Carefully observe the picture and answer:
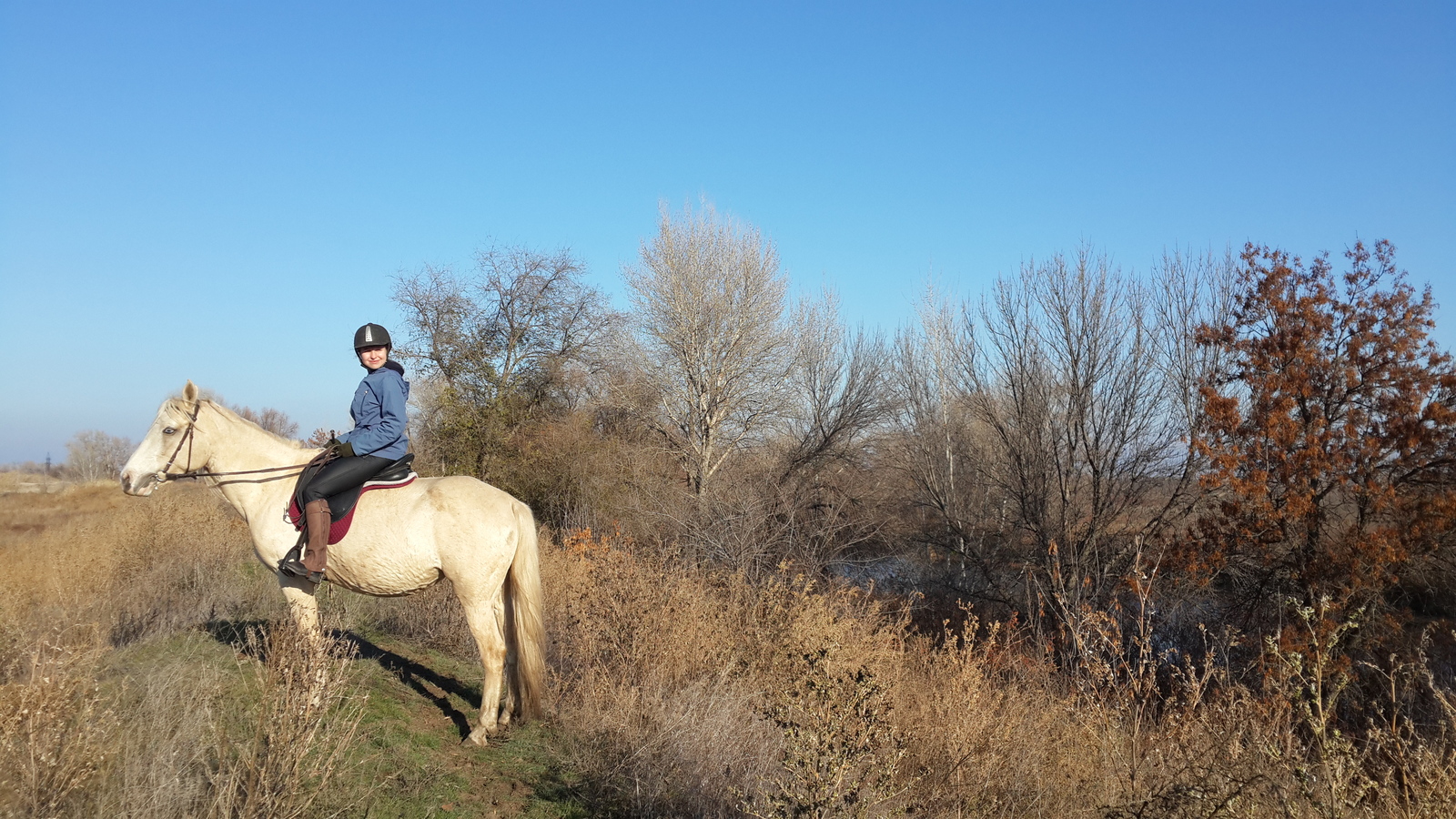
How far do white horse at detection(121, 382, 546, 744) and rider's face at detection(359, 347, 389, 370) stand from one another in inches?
33.7

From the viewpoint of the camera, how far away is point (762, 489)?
1794 centimetres

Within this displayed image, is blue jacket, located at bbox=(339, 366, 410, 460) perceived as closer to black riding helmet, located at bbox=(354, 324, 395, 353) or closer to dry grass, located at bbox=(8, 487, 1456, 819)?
black riding helmet, located at bbox=(354, 324, 395, 353)

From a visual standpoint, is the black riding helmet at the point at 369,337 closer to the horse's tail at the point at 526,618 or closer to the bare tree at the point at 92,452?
the horse's tail at the point at 526,618

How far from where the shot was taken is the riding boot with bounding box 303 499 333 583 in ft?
18.6

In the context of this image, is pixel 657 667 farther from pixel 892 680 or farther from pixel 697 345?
pixel 697 345

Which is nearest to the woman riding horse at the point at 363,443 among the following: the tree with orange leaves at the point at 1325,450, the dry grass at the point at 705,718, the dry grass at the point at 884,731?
the dry grass at the point at 705,718

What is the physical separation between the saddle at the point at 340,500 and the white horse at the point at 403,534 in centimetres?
6

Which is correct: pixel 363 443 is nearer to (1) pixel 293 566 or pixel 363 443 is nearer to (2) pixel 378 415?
(2) pixel 378 415

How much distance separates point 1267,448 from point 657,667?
1381cm

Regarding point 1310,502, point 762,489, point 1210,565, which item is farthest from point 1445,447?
point 762,489

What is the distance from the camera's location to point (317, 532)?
5.65m

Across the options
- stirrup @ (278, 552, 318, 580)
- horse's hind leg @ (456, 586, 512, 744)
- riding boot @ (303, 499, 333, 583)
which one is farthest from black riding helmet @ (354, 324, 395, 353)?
horse's hind leg @ (456, 586, 512, 744)

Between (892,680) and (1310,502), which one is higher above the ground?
(1310,502)

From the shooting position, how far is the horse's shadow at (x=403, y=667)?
6.43 metres
